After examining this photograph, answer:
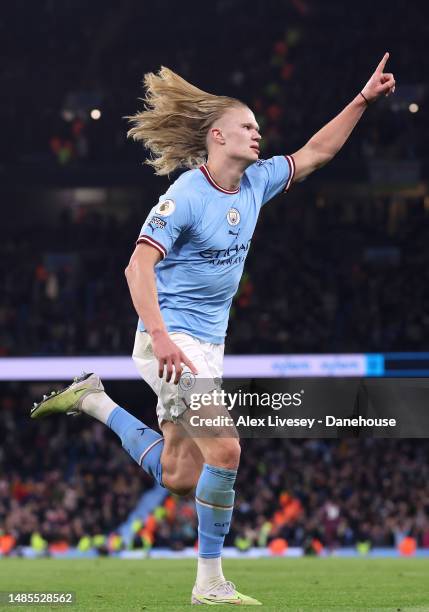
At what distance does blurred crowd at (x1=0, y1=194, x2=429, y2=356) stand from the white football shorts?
18.9 meters

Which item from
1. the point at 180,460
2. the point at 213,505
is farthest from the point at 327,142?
the point at 213,505

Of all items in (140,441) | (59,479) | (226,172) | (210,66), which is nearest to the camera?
(226,172)

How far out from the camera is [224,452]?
5895mm

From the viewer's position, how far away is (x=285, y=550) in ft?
70.1

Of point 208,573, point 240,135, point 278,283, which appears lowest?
point 208,573

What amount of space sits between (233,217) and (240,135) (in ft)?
1.49

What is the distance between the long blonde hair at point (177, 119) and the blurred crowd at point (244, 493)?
1517 cm

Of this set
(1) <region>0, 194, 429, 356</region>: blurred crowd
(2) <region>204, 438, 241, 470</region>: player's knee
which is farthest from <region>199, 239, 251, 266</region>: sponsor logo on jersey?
(1) <region>0, 194, 429, 356</region>: blurred crowd

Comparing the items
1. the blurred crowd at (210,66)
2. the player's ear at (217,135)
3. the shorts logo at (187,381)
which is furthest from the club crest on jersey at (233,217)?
the blurred crowd at (210,66)

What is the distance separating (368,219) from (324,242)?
1428mm

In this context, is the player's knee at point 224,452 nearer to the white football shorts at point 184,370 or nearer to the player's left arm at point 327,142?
the white football shorts at point 184,370

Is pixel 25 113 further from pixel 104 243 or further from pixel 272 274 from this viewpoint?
pixel 272 274

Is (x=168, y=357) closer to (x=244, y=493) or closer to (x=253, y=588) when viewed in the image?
(x=253, y=588)

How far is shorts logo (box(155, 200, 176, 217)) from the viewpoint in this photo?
6.02m
